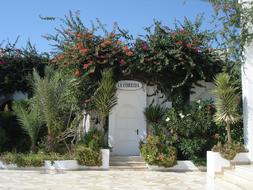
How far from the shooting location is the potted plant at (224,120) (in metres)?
13.1

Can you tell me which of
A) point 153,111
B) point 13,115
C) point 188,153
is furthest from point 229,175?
point 13,115

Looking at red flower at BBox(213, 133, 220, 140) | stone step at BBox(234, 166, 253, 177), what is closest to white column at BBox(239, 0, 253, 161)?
red flower at BBox(213, 133, 220, 140)

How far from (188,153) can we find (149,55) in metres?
4.62

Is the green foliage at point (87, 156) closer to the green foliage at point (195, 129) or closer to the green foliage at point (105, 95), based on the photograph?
the green foliage at point (105, 95)

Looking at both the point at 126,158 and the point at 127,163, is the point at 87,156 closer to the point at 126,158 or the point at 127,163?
the point at 127,163

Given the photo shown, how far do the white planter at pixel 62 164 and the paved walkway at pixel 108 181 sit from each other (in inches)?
24.0

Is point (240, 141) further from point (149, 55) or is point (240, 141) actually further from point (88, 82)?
point (88, 82)

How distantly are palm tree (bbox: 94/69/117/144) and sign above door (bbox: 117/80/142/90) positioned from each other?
115 centimetres

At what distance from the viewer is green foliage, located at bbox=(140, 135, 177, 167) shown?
48.1 feet

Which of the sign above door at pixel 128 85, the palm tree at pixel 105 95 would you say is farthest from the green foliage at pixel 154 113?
the palm tree at pixel 105 95

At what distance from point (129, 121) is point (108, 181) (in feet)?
18.5

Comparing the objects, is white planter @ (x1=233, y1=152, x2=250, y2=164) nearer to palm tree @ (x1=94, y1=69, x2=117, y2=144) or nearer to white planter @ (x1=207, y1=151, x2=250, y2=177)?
white planter @ (x1=207, y1=151, x2=250, y2=177)

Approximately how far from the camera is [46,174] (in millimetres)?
13352

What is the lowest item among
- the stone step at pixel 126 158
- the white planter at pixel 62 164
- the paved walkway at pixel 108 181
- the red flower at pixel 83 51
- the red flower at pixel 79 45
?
the paved walkway at pixel 108 181
